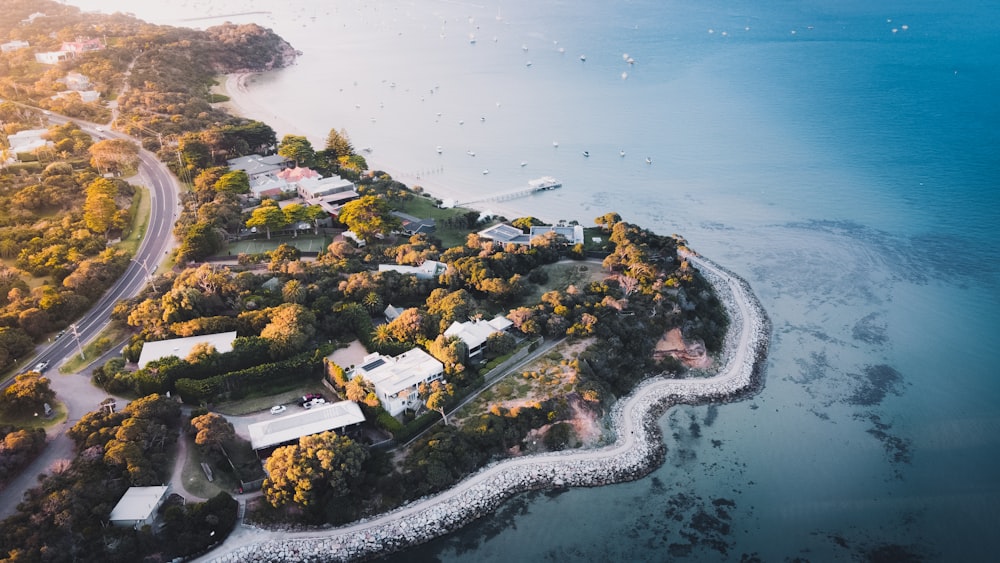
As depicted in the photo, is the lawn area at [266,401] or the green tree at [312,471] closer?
the green tree at [312,471]

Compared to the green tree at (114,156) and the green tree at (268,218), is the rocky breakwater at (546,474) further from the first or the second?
the green tree at (114,156)

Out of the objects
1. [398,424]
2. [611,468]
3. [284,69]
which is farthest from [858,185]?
[284,69]

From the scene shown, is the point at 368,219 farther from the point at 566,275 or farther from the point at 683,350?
the point at 683,350

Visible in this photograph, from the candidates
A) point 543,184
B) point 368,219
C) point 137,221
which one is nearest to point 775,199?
point 543,184

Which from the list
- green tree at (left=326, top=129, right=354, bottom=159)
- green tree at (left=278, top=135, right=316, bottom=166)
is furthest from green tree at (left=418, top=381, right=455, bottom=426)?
green tree at (left=326, top=129, right=354, bottom=159)

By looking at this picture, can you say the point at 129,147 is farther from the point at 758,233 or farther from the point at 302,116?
the point at 758,233

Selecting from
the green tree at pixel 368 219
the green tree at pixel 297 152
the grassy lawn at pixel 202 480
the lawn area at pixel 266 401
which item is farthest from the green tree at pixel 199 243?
the grassy lawn at pixel 202 480

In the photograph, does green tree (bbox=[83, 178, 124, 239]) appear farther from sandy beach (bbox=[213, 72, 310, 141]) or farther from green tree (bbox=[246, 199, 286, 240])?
sandy beach (bbox=[213, 72, 310, 141])
